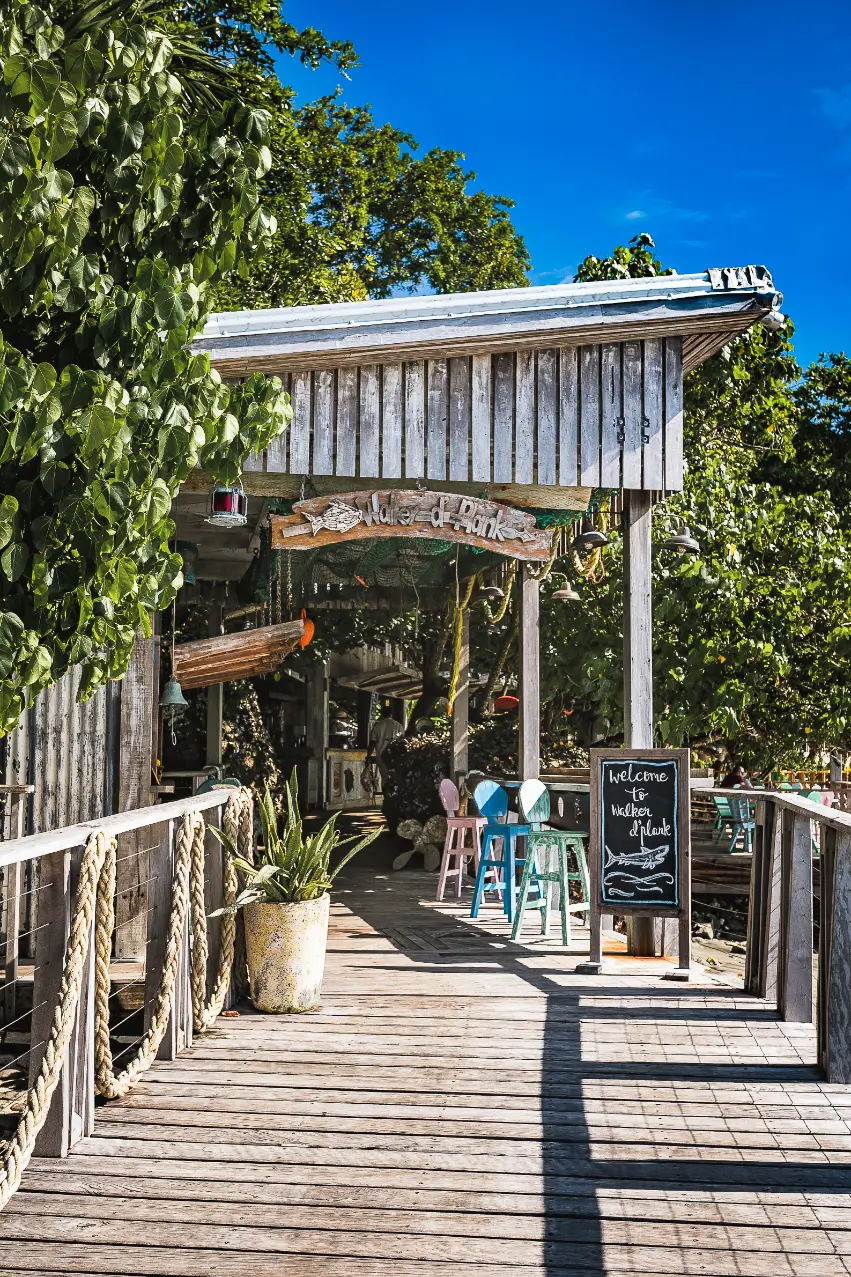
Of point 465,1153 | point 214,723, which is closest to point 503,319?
point 465,1153

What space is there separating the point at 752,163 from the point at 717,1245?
71.1 meters

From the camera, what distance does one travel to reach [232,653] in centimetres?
864

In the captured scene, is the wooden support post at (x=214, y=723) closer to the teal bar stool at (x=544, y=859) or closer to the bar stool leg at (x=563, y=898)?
the teal bar stool at (x=544, y=859)

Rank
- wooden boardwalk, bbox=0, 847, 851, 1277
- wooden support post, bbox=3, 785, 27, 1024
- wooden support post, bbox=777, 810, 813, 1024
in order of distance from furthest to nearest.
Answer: wooden support post, bbox=3, 785, 27, 1024 → wooden support post, bbox=777, 810, 813, 1024 → wooden boardwalk, bbox=0, 847, 851, 1277

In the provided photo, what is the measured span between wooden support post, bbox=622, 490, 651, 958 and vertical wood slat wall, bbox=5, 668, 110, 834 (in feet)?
10.2

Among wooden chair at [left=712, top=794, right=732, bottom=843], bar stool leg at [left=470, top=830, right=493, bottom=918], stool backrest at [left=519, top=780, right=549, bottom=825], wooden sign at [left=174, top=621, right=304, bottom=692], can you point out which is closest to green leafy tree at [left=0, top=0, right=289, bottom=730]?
stool backrest at [left=519, top=780, right=549, bottom=825]

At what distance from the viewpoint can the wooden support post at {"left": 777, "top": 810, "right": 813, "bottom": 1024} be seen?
5027 millimetres

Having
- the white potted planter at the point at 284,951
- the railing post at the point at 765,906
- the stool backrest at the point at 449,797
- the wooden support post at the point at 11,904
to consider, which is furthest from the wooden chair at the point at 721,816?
the white potted planter at the point at 284,951

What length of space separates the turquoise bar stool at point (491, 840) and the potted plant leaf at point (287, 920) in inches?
92.1

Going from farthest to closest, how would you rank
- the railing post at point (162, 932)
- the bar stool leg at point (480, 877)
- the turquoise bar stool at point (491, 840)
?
the bar stool leg at point (480, 877) < the turquoise bar stool at point (491, 840) < the railing post at point (162, 932)

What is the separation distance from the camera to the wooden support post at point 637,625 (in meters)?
6.90

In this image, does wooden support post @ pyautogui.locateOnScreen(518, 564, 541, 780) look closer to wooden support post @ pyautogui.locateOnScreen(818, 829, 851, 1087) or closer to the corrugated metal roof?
the corrugated metal roof

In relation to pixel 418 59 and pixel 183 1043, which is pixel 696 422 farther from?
pixel 418 59

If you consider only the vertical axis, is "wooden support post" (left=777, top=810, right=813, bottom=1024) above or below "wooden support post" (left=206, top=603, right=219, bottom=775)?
below
